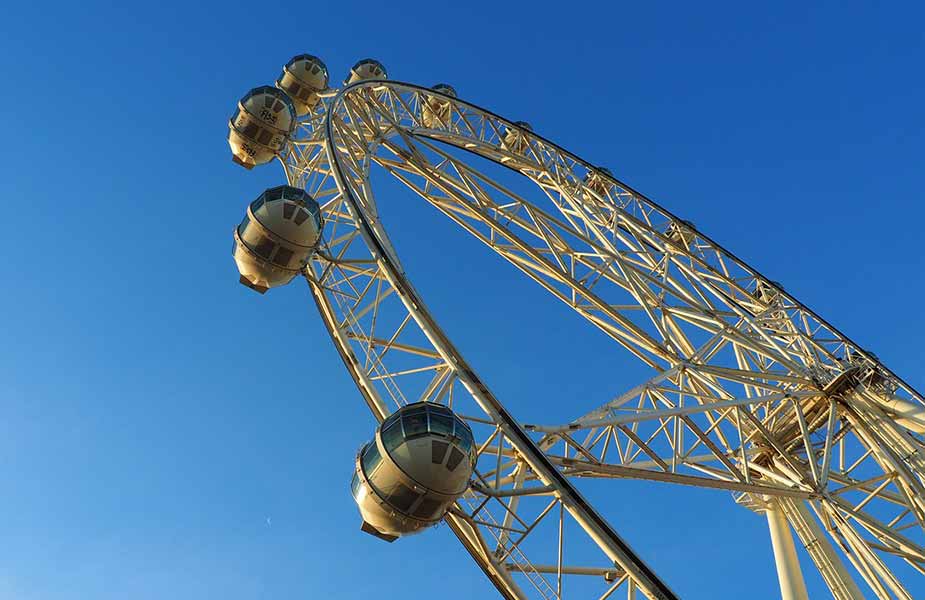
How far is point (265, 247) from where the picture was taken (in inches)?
618

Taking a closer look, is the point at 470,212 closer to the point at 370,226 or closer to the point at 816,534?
the point at 370,226

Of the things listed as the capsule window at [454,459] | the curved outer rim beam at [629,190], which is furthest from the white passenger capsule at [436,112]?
the capsule window at [454,459]

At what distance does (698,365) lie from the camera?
18.3 metres

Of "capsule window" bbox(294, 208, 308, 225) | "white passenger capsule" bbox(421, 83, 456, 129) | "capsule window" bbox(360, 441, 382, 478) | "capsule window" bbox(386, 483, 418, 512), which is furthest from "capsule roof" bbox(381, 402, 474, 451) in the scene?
"white passenger capsule" bbox(421, 83, 456, 129)

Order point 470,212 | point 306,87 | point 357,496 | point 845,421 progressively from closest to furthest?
point 357,496
point 845,421
point 470,212
point 306,87

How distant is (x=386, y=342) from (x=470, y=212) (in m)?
7.58

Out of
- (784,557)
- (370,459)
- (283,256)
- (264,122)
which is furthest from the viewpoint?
(264,122)

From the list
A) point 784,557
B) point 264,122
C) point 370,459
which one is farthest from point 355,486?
point 264,122

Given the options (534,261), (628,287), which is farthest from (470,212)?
(628,287)

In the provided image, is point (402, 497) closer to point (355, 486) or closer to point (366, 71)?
point (355, 486)

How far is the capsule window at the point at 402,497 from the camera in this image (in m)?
11.1

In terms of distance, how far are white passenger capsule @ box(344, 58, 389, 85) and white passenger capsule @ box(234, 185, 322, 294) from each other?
1349 cm

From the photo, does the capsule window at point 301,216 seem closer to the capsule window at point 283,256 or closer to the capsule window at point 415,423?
the capsule window at point 283,256

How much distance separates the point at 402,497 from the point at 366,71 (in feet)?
66.8
